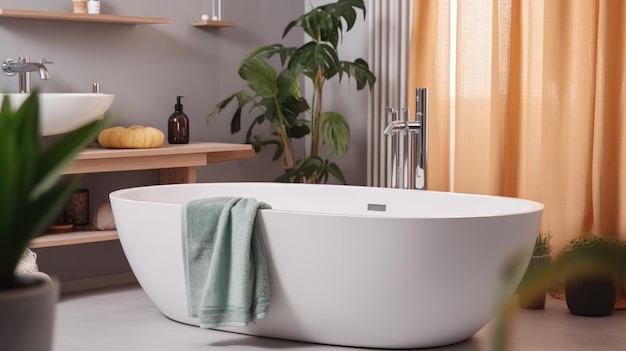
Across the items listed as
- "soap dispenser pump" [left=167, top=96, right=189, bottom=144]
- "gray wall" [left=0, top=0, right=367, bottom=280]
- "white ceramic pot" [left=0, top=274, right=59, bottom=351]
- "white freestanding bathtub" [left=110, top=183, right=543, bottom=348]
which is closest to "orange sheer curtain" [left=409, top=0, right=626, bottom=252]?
"white freestanding bathtub" [left=110, top=183, right=543, bottom=348]

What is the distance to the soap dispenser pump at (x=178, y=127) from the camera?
4648mm

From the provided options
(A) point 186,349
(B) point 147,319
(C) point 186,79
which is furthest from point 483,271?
(C) point 186,79

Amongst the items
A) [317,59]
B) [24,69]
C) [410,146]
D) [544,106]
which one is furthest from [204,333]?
[544,106]

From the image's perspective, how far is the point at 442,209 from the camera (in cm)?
386

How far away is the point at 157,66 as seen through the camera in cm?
486

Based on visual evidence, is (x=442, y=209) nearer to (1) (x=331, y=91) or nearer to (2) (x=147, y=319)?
(2) (x=147, y=319)

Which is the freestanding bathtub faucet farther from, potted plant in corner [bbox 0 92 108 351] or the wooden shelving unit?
potted plant in corner [bbox 0 92 108 351]

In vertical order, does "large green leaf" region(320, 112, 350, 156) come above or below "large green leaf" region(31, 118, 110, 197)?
below

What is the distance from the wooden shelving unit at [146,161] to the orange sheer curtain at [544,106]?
1.10 meters

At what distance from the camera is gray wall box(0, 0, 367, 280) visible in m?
4.46

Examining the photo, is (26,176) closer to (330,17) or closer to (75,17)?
(75,17)

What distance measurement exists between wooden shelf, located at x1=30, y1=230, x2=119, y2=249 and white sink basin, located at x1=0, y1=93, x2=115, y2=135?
46 cm

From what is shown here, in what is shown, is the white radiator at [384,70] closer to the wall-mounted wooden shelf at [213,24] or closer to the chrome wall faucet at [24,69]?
the wall-mounted wooden shelf at [213,24]

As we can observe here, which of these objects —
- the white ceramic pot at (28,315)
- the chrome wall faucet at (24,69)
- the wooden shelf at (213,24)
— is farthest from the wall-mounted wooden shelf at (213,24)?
the white ceramic pot at (28,315)
